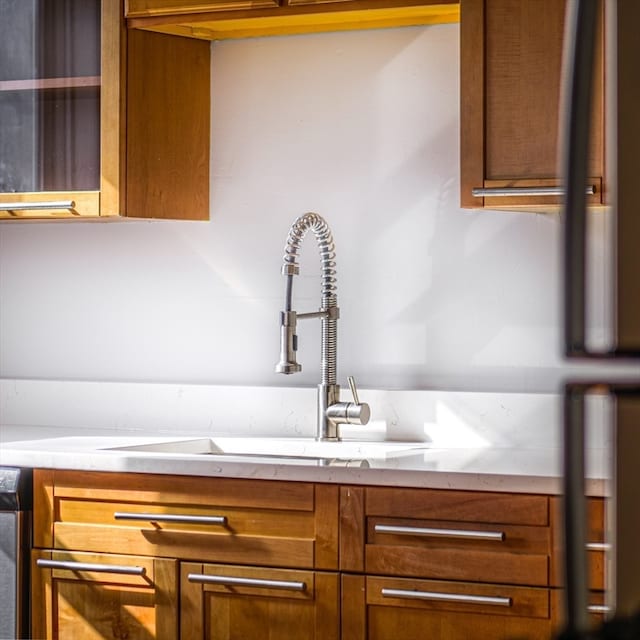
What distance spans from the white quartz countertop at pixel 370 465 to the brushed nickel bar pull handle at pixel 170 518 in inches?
3.6

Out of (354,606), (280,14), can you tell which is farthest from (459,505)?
(280,14)

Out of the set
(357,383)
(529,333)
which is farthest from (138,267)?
(529,333)

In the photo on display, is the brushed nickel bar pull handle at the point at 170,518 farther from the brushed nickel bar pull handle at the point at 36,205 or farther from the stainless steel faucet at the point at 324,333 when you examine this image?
the brushed nickel bar pull handle at the point at 36,205

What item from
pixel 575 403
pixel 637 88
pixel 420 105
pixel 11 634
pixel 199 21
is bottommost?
pixel 11 634

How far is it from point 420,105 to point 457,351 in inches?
25.0

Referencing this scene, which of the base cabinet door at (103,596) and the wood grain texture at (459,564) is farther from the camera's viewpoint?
the base cabinet door at (103,596)

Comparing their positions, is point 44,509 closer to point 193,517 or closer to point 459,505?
point 193,517

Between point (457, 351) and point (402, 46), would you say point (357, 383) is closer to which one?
point (457, 351)

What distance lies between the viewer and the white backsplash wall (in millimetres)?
2742

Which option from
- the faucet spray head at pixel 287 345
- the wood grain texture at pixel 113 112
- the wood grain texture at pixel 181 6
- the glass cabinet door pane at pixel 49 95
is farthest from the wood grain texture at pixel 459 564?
the wood grain texture at pixel 181 6

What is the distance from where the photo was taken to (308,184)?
290 cm

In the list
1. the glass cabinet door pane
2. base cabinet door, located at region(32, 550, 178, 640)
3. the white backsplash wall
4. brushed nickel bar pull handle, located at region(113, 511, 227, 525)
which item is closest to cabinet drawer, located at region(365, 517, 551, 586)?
brushed nickel bar pull handle, located at region(113, 511, 227, 525)

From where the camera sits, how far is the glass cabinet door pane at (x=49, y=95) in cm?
271

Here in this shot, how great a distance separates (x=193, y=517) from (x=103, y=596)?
293 millimetres
